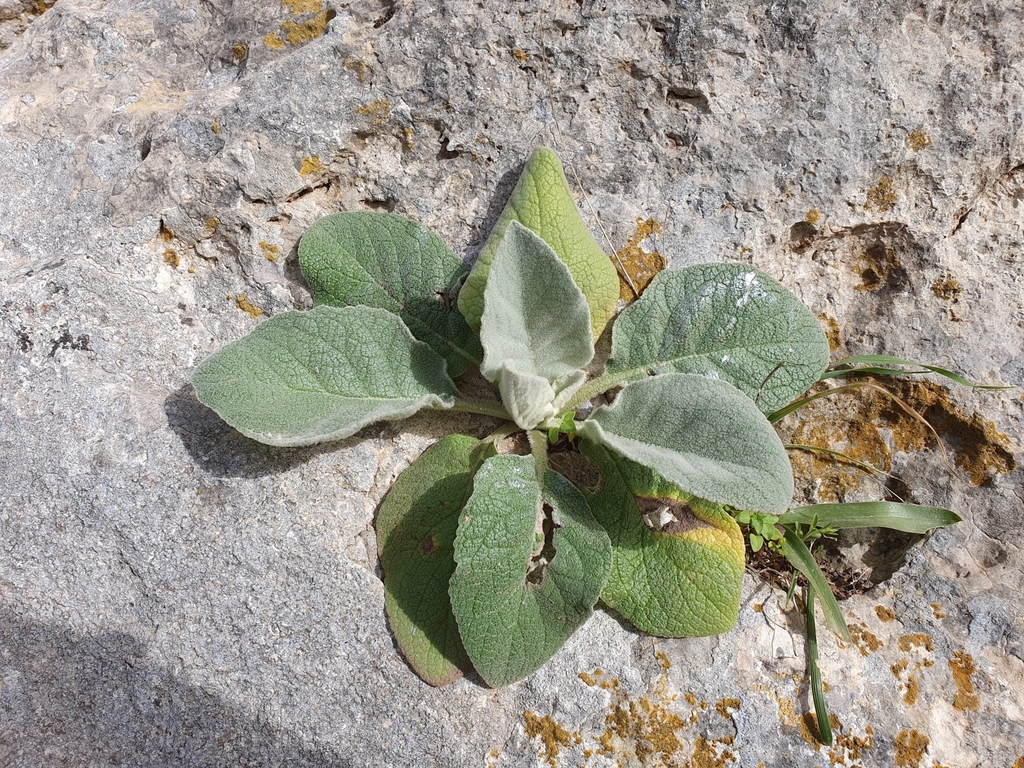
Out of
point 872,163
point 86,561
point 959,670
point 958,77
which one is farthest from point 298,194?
point 959,670

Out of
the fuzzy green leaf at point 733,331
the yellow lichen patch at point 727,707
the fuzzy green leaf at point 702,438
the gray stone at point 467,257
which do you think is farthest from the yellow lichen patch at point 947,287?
the yellow lichen patch at point 727,707

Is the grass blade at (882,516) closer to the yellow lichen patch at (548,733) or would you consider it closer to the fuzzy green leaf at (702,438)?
the fuzzy green leaf at (702,438)

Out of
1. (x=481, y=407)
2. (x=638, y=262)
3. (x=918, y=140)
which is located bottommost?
(x=481, y=407)

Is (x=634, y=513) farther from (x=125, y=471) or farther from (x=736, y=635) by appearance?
(x=125, y=471)

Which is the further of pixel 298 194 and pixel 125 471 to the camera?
pixel 298 194

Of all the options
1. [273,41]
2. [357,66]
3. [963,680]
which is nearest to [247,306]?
[357,66]

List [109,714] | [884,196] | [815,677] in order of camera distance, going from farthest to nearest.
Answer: [884,196] → [815,677] → [109,714]

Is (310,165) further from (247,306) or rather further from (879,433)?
(879,433)
